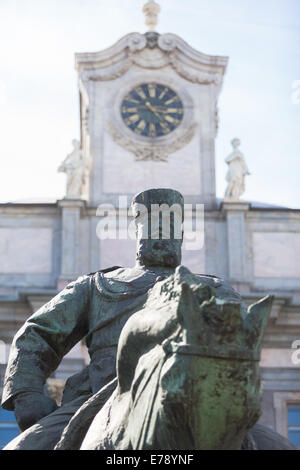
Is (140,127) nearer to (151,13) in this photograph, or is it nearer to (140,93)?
(140,93)

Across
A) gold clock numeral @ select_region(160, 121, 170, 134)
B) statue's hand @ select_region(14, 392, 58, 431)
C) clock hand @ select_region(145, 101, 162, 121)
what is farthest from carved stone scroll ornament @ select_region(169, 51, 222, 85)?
statue's hand @ select_region(14, 392, 58, 431)

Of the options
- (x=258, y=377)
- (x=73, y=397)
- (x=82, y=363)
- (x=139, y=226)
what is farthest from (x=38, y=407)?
(x=82, y=363)

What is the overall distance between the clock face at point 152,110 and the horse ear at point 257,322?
1637cm

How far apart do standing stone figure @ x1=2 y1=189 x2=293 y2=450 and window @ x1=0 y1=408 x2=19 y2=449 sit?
13059 millimetres

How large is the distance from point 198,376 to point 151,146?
1651cm

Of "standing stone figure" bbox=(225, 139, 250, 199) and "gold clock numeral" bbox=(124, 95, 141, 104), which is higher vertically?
"gold clock numeral" bbox=(124, 95, 141, 104)

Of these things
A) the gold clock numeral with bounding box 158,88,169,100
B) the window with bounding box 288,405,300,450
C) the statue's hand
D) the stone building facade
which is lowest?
the window with bounding box 288,405,300,450

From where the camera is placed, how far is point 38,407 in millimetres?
2721

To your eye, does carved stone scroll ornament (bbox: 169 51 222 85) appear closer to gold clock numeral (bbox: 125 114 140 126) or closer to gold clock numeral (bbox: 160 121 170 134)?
gold clock numeral (bbox: 160 121 170 134)

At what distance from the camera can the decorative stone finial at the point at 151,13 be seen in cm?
1884

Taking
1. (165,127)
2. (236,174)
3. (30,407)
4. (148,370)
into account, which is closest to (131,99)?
(165,127)

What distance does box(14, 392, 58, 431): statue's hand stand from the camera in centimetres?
271

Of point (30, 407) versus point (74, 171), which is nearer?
point (30, 407)

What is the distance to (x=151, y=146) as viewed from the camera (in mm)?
18312
